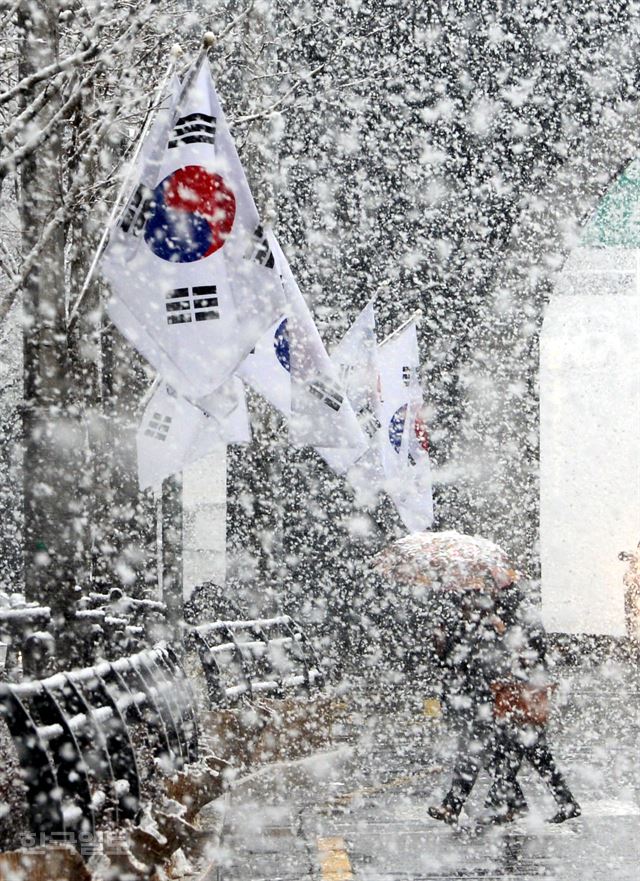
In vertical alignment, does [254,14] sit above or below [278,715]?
above

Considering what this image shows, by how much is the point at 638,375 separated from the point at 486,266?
5.80m

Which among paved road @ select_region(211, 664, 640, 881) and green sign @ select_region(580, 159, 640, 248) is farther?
green sign @ select_region(580, 159, 640, 248)

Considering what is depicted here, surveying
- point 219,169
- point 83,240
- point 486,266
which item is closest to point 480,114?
point 486,266

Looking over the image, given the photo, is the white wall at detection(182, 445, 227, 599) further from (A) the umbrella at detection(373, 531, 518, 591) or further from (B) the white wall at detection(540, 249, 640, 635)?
(A) the umbrella at detection(373, 531, 518, 591)

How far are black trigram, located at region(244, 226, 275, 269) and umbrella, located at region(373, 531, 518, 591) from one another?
8.22 feet

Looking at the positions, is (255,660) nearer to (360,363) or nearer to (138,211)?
(360,363)

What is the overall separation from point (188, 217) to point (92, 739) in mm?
3464

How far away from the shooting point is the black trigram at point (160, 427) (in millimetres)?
12062

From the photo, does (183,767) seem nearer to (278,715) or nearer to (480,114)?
(278,715)

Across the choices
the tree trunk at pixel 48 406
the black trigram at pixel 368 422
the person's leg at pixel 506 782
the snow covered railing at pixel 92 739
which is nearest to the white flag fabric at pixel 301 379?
the tree trunk at pixel 48 406

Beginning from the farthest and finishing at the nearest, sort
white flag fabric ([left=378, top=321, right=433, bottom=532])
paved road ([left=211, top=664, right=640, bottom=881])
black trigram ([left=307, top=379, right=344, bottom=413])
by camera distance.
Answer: white flag fabric ([left=378, top=321, right=433, bottom=532]) < black trigram ([left=307, top=379, right=344, bottom=413]) < paved road ([left=211, top=664, right=640, bottom=881])

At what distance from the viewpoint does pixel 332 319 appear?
68.1 ft

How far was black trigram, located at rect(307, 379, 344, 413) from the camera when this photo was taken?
11.8m

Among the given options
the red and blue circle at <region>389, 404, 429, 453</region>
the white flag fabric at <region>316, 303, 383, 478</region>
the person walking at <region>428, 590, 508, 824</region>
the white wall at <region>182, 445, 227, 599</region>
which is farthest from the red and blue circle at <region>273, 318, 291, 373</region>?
the white wall at <region>182, 445, 227, 599</region>
